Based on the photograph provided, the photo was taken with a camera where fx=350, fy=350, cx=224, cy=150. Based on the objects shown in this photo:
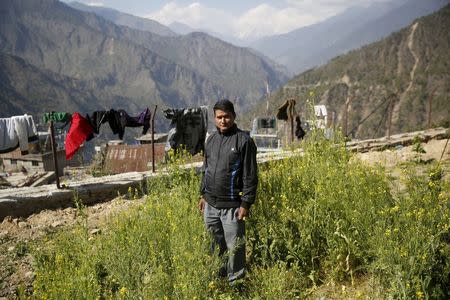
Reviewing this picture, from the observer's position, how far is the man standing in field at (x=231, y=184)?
3033 millimetres

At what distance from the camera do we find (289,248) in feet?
10.2

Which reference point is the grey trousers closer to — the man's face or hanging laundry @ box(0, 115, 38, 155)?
the man's face

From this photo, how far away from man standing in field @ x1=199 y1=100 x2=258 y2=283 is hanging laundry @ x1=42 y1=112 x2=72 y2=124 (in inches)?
Result: 154

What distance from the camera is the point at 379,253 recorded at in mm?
2576

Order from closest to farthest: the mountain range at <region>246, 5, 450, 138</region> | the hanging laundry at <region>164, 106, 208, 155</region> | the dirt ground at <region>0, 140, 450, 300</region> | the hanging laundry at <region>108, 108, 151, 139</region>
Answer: the dirt ground at <region>0, 140, 450, 300</region> → the hanging laundry at <region>108, 108, 151, 139</region> → the hanging laundry at <region>164, 106, 208, 155</region> → the mountain range at <region>246, 5, 450, 138</region>

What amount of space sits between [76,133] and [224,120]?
431 centimetres

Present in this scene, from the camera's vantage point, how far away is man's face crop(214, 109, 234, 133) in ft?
10.3

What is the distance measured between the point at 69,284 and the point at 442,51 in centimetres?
12266

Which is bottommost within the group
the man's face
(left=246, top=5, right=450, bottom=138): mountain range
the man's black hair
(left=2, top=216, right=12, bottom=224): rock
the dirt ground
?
the dirt ground

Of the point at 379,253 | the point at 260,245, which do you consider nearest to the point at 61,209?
the point at 260,245

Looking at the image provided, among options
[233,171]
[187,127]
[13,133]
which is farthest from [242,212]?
[13,133]

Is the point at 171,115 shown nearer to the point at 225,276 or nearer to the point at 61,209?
the point at 61,209

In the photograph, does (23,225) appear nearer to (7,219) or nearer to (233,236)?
(7,219)

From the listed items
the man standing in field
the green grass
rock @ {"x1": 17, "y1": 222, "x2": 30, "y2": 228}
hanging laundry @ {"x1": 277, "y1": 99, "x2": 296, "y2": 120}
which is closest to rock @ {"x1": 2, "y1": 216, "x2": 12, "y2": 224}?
rock @ {"x1": 17, "y1": 222, "x2": 30, "y2": 228}
